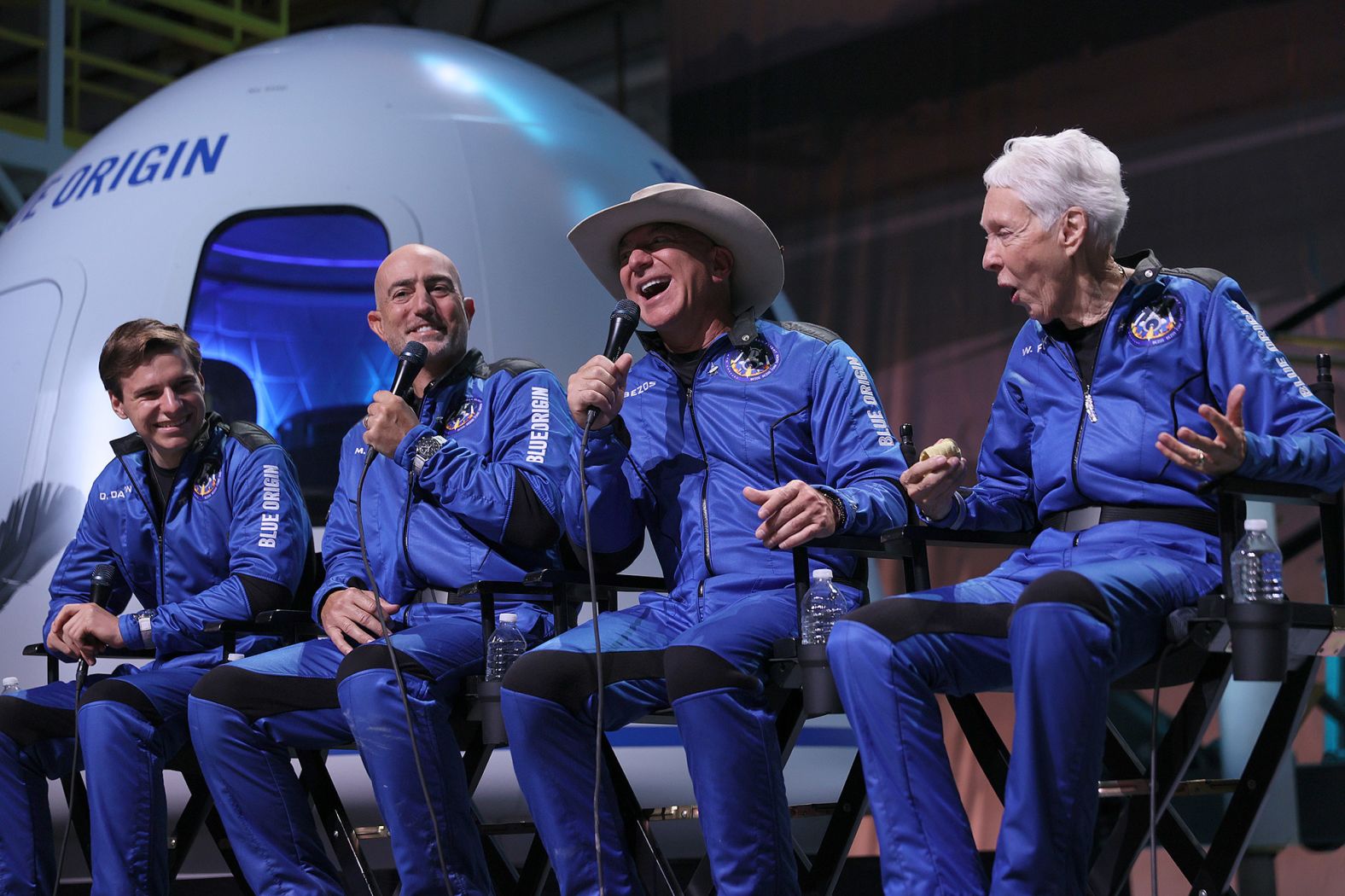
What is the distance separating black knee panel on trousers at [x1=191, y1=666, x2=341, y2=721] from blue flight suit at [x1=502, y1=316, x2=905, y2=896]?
54 centimetres

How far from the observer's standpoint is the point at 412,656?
2.79 m

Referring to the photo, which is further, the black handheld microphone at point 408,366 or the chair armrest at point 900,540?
the black handheld microphone at point 408,366

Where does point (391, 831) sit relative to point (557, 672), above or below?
below

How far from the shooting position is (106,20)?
38.9 ft

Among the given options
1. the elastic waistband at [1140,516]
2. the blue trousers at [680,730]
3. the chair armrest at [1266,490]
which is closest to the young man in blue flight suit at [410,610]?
the blue trousers at [680,730]

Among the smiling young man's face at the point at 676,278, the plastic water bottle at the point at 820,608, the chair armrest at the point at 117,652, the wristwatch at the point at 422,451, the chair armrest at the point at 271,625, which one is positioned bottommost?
the chair armrest at the point at 117,652

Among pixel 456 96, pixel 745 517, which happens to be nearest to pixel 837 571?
pixel 745 517

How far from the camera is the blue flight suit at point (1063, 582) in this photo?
2.03 metres

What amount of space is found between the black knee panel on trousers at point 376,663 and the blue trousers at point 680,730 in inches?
11.4

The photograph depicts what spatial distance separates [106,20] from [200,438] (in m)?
9.55

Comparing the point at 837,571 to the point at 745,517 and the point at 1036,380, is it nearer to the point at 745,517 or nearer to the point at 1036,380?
the point at 745,517

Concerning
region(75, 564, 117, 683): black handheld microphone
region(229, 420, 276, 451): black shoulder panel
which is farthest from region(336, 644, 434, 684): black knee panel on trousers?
region(229, 420, 276, 451): black shoulder panel

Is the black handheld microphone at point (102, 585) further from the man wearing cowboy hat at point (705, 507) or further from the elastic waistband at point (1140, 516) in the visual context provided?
the elastic waistband at point (1140, 516)

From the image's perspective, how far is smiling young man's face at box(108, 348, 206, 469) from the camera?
3518 millimetres
